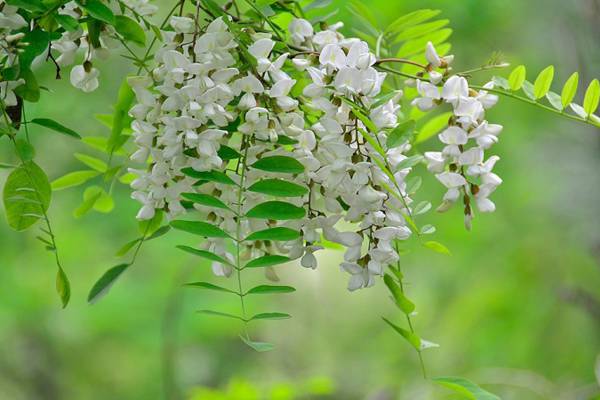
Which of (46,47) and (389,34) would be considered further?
(389,34)

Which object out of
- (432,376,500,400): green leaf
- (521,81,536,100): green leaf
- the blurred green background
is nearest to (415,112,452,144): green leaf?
(521,81,536,100): green leaf

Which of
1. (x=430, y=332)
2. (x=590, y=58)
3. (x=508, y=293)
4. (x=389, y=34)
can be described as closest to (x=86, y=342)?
(x=430, y=332)

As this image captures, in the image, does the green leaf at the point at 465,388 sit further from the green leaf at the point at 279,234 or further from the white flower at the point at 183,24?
the white flower at the point at 183,24

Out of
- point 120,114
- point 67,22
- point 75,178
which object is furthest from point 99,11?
point 75,178

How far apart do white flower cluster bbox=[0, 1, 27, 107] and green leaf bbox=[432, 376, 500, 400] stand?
33 centimetres

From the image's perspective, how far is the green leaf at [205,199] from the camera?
1.69ft

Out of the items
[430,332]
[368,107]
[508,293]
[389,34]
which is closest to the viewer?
[368,107]

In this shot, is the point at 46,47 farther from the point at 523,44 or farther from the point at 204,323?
the point at 523,44

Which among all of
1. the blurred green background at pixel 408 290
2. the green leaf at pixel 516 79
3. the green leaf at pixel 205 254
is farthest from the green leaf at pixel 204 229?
the blurred green background at pixel 408 290

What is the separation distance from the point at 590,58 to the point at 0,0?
148 centimetres

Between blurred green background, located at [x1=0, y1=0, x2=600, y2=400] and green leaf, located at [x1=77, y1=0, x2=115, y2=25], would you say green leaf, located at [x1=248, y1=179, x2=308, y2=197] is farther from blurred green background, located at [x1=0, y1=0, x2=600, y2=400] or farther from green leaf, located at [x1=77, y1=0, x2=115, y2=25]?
blurred green background, located at [x1=0, y1=0, x2=600, y2=400]

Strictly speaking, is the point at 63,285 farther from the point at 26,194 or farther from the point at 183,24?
the point at 183,24

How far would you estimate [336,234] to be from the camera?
0.53 metres

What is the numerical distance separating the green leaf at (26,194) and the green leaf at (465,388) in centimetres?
28
